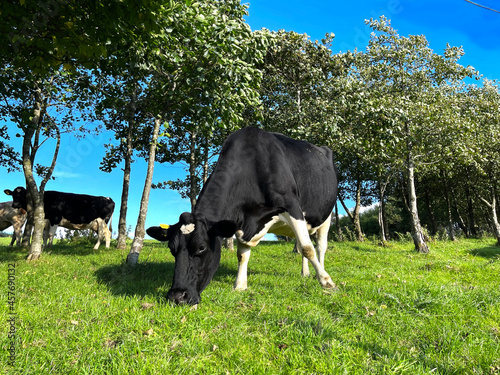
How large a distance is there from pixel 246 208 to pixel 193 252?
184 centimetres

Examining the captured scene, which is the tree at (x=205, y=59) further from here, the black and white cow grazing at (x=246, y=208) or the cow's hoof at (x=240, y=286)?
the cow's hoof at (x=240, y=286)

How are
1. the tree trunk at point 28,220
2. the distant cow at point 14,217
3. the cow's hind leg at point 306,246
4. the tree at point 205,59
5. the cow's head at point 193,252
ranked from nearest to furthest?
the cow's head at point 193,252
the cow's hind leg at point 306,246
the tree at point 205,59
the tree trunk at point 28,220
the distant cow at point 14,217

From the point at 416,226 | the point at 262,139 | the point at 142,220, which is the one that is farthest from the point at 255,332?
the point at 416,226

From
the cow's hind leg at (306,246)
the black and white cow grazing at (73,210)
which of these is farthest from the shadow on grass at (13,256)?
the cow's hind leg at (306,246)

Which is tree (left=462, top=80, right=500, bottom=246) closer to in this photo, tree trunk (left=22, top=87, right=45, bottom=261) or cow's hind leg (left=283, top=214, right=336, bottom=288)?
cow's hind leg (left=283, top=214, right=336, bottom=288)

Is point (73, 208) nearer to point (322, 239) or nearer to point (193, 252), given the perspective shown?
point (322, 239)

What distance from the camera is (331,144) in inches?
672

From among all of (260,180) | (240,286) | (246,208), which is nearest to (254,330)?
(240,286)

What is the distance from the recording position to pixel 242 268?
738 cm

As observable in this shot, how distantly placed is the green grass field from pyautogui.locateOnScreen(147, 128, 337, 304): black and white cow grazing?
597mm

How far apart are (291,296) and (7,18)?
861cm

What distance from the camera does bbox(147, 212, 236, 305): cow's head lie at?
505cm

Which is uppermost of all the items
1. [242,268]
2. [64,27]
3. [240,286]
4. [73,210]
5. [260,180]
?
[64,27]

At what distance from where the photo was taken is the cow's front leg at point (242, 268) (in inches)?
280
